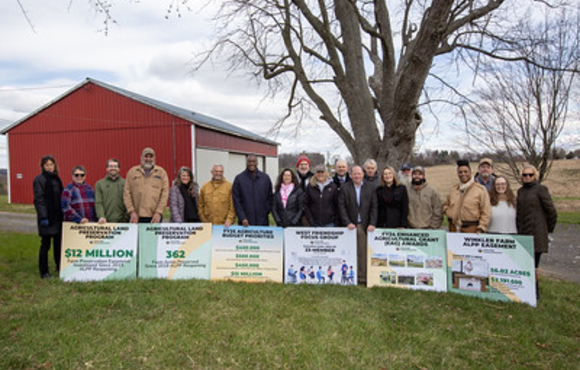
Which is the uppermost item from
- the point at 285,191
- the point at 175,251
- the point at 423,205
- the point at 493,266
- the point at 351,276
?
the point at 285,191

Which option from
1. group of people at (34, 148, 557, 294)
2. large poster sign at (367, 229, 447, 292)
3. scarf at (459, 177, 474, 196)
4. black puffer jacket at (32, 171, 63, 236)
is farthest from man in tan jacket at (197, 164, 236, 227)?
scarf at (459, 177, 474, 196)

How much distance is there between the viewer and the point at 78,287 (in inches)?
206

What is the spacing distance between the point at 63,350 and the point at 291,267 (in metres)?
3.17

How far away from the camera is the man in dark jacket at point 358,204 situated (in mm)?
5668

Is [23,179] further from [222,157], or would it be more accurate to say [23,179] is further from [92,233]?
[92,233]

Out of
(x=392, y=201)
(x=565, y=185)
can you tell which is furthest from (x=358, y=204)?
(x=565, y=185)

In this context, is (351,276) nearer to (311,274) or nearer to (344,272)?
(344,272)

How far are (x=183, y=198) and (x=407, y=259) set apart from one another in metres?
3.78

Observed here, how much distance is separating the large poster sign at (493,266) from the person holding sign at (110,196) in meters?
5.31

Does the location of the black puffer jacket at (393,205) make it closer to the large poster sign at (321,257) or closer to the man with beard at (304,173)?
the large poster sign at (321,257)

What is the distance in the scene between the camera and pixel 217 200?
→ 19.8 ft

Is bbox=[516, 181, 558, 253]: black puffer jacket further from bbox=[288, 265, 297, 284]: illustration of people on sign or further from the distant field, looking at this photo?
the distant field

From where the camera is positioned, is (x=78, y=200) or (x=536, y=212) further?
(x=78, y=200)

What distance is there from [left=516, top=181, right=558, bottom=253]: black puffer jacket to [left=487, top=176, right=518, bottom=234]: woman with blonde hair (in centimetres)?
15
